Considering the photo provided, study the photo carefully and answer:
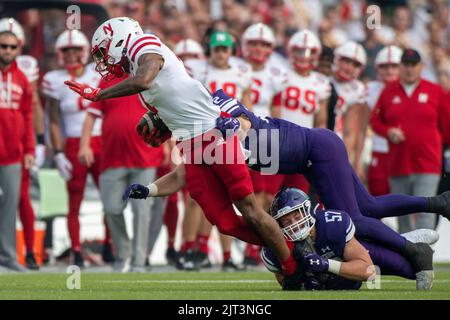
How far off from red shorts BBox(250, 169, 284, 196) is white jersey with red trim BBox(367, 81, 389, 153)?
1.70 m

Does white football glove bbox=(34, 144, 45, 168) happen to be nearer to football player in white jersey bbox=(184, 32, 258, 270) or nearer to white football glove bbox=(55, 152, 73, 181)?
white football glove bbox=(55, 152, 73, 181)

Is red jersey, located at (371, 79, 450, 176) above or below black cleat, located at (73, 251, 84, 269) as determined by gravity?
above

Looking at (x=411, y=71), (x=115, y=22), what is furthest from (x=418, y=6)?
(x=115, y=22)

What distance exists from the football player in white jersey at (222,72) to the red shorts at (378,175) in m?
1.88

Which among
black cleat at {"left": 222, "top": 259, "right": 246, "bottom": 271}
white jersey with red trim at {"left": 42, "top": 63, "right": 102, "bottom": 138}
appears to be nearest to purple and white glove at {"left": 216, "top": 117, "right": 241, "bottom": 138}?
black cleat at {"left": 222, "top": 259, "right": 246, "bottom": 271}

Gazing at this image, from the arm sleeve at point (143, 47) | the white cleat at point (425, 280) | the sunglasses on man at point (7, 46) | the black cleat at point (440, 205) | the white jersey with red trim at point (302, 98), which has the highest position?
the arm sleeve at point (143, 47)

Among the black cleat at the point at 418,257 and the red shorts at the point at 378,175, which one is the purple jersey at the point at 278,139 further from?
the red shorts at the point at 378,175

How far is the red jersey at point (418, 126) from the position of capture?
12789 millimetres

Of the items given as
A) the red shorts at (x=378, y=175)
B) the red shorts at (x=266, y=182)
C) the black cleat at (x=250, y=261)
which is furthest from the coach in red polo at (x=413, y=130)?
the black cleat at (x=250, y=261)

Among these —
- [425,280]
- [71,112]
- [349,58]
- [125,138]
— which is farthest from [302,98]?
[425,280]

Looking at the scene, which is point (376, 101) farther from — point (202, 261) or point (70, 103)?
point (70, 103)

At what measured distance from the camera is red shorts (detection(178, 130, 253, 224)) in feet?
28.8

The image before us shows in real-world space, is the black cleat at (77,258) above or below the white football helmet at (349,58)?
below
